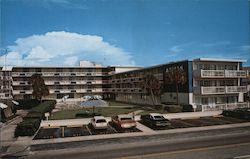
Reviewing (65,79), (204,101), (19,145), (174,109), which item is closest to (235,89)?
A: (204,101)

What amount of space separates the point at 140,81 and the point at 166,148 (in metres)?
33.1

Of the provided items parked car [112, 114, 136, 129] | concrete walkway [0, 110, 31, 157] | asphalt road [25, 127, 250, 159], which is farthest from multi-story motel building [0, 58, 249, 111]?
concrete walkway [0, 110, 31, 157]

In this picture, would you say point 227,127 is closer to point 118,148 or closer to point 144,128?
point 144,128

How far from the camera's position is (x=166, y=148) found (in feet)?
57.3

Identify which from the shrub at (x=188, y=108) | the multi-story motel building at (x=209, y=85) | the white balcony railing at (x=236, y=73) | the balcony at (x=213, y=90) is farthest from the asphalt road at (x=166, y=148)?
the white balcony railing at (x=236, y=73)

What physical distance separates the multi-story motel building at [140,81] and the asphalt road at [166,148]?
16.1m

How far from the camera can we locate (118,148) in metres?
18.0

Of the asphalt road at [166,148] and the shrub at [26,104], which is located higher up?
the shrub at [26,104]

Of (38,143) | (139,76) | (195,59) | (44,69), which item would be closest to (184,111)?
(195,59)

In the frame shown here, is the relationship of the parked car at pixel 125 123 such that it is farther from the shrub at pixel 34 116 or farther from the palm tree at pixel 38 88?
the palm tree at pixel 38 88

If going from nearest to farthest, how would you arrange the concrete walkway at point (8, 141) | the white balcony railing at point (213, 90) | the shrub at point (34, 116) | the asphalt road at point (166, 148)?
the asphalt road at point (166, 148) < the concrete walkway at point (8, 141) < the shrub at point (34, 116) < the white balcony railing at point (213, 90)

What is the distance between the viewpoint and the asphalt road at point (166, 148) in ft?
50.8

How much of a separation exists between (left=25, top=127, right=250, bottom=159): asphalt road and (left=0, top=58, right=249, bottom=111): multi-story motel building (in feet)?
52.8

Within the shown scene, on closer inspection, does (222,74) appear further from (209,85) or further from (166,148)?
(166,148)
